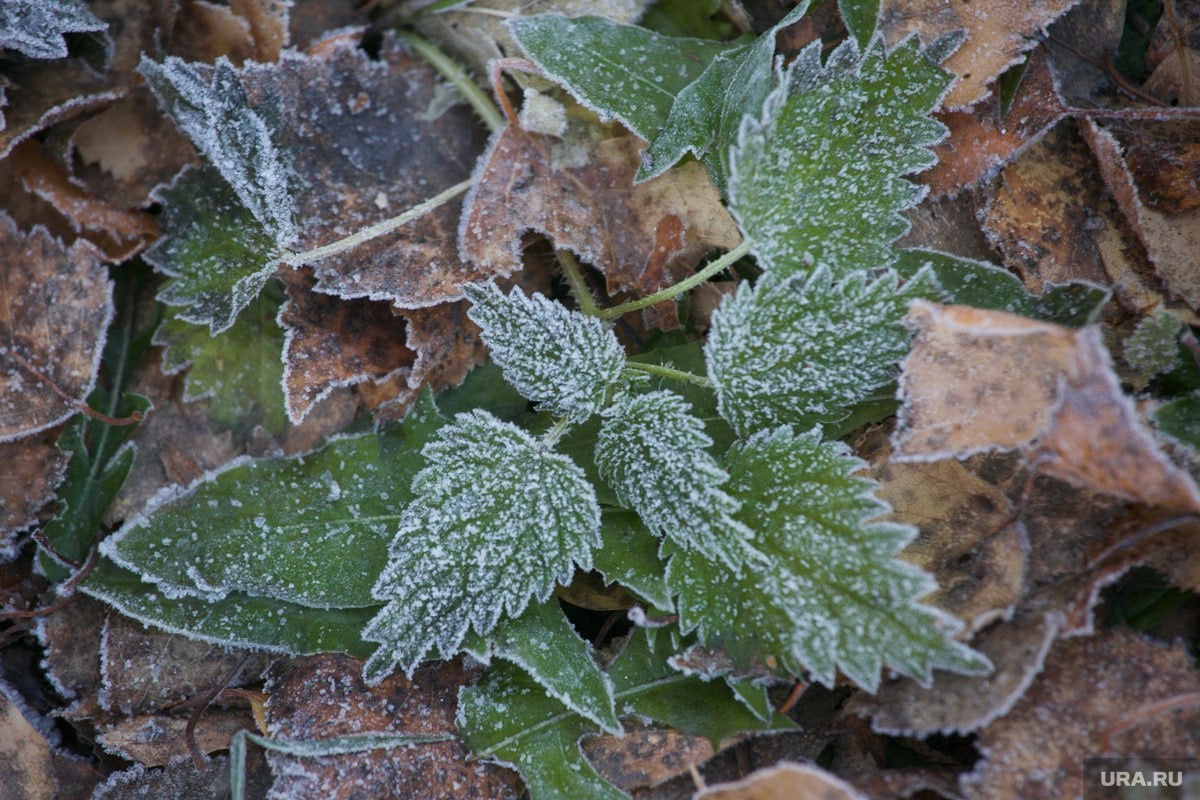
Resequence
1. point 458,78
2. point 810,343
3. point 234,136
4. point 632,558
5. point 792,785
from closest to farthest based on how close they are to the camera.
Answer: point 792,785
point 810,343
point 632,558
point 234,136
point 458,78

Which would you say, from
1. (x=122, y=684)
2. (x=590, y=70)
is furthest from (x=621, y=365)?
(x=122, y=684)

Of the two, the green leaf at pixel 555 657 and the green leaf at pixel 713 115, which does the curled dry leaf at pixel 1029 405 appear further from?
the green leaf at pixel 555 657

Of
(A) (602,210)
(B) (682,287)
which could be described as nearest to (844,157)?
(B) (682,287)

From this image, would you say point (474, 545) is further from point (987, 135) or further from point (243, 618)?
point (987, 135)

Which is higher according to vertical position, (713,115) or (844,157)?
(713,115)

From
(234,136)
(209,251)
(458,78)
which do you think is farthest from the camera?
(458,78)

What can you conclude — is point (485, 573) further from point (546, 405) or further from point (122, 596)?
point (122, 596)
